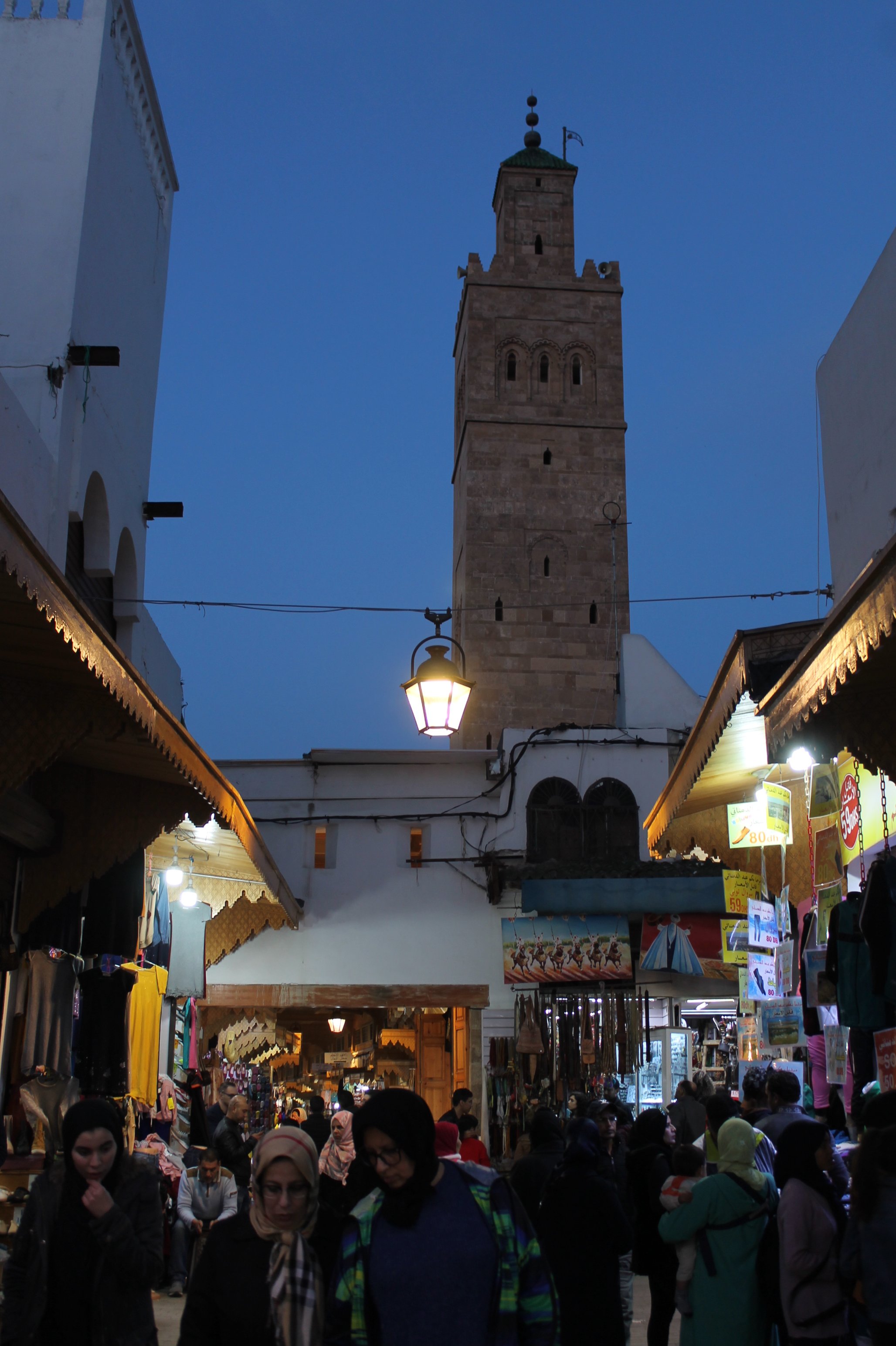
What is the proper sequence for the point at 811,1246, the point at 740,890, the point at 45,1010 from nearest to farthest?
the point at 811,1246 < the point at 45,1010 < the point at 740,890

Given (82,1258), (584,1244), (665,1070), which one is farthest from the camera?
(665,1070)

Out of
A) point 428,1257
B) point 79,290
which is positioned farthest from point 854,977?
point 79,290

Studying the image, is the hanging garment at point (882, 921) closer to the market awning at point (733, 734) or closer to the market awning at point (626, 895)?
the market awning at point (733, 734)

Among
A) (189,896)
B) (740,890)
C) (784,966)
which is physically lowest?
(784,966)

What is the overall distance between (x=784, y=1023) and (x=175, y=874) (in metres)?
5.21

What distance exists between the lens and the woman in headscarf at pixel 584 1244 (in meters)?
4.25

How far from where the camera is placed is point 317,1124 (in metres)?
7.68

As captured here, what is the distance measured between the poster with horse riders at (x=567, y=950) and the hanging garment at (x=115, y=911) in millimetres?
8528

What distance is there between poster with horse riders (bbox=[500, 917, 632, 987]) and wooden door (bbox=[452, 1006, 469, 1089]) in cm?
100

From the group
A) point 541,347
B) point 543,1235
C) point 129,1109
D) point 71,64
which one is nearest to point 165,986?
point 129,1109

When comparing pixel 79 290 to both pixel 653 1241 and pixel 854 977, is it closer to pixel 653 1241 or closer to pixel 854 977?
pixel 854 977

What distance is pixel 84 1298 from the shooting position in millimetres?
3172

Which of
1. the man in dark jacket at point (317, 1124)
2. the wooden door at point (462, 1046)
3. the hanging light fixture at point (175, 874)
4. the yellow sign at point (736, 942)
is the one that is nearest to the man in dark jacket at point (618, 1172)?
the yellow sign at point (736, 942)

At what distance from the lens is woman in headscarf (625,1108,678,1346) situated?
590 cm
